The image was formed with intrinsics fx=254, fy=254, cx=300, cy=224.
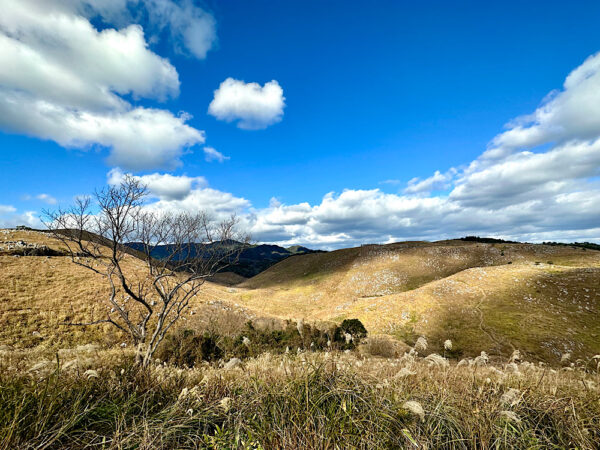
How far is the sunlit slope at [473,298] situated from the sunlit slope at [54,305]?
1753cm

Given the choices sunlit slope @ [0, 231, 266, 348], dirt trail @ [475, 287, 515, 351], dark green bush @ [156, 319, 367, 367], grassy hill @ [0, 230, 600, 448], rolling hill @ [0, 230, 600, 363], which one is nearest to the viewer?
grassy hill @ [0, 230, 600, 448]

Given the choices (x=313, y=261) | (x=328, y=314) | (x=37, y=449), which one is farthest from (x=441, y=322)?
(x=313, y=261)

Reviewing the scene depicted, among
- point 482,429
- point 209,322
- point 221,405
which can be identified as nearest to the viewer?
point 482,429

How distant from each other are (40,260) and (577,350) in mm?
56814

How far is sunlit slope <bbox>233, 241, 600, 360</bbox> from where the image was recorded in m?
22.9

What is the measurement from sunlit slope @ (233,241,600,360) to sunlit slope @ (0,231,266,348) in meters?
17.5

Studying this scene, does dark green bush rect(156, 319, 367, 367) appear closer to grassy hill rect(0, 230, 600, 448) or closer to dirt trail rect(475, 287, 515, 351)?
grassy hill rect(0, 230, 600, 448)

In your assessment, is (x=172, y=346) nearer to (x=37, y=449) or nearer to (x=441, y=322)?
(x=37, y=449)

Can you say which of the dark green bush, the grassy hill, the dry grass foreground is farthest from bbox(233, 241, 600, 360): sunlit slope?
the dry grass foreground

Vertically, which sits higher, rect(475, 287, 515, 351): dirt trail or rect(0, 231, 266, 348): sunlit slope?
rect(0, 231, 266, 348): sunlit slope

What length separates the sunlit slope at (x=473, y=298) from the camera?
22.9 m

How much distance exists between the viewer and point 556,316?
24.6 metres

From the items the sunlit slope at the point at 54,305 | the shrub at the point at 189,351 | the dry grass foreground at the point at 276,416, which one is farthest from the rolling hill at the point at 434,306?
the dry grass foreground at the point at 276,416

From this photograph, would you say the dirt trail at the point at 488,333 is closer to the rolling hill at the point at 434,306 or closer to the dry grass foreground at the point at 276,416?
the rolling hill at the point at 434,306
